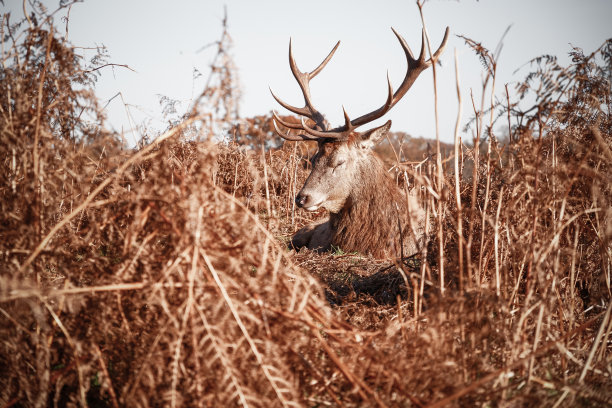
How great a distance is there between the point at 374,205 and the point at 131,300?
13.1 ft

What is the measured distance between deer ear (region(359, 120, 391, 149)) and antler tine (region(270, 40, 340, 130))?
878 mm

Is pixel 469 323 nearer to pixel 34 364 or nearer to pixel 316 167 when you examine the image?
pixel 34 364

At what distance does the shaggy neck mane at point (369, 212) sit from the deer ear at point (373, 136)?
0.20 metres

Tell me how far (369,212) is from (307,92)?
2459 millimetres

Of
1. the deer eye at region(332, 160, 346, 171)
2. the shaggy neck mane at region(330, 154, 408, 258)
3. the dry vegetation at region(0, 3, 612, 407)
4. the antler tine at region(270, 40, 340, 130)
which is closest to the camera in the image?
the dry vegetation at region(0, 3, 612, 407)

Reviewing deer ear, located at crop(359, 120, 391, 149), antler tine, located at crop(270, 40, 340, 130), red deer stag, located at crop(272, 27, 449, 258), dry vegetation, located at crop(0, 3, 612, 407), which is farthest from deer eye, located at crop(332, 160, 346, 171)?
dry vegetation, located at crop(0, 3, 612, 407)

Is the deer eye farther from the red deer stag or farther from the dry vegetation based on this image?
the dry vegetation

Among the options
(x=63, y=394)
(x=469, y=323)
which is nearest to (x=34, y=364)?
(x=63, y=394)

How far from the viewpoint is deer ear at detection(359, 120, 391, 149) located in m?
5.02

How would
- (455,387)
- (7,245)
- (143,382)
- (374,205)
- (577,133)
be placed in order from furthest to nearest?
(374,205), (577,133), (7,245), (455,387), (143,382)

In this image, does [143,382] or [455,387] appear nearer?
[143,382]

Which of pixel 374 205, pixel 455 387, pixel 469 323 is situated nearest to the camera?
pixel 455 387

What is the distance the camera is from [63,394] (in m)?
1.48

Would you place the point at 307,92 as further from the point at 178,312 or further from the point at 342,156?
the point at 178,312
